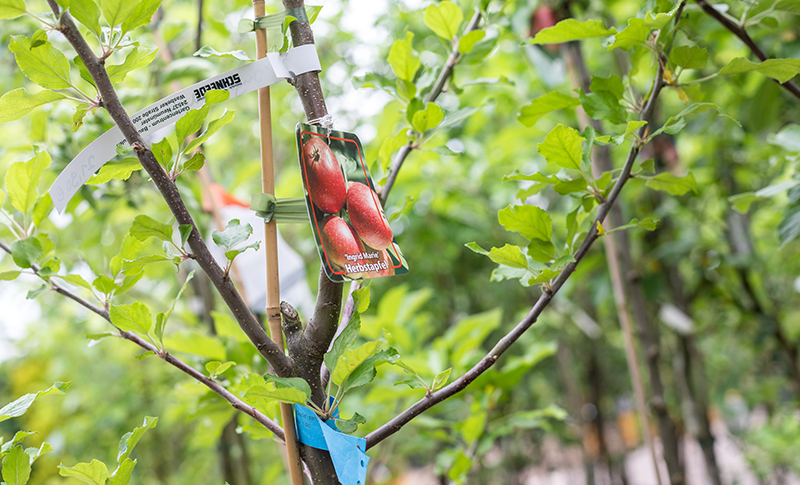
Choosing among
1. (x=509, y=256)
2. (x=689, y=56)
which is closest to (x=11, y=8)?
(x=509, y=256)

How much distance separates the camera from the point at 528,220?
0.41m

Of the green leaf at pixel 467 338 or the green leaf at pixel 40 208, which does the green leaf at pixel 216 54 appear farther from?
the green leaf at pixel 467 338

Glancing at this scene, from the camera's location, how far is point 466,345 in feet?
2.84

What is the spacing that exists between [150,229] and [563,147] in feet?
1.00

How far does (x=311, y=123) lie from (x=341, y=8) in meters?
1.63

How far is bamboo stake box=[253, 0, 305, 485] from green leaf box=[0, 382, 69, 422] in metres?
0.15

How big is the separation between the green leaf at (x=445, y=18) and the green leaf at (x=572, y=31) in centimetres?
10

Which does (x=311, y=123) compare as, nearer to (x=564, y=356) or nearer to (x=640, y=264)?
(x=640, y=264)

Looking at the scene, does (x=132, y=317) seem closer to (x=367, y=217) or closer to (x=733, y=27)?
(x=367, y=217)

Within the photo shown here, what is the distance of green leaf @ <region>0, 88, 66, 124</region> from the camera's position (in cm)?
35

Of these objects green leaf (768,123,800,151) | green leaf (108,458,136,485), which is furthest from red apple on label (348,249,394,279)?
green leaf (768,123,800,151)

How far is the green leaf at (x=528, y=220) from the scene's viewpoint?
41 cm

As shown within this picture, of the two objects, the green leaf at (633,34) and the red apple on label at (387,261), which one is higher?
the green leaf at (633,34)

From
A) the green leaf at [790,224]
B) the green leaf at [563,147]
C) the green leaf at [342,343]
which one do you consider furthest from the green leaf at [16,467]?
the green leaf at [790,224]
